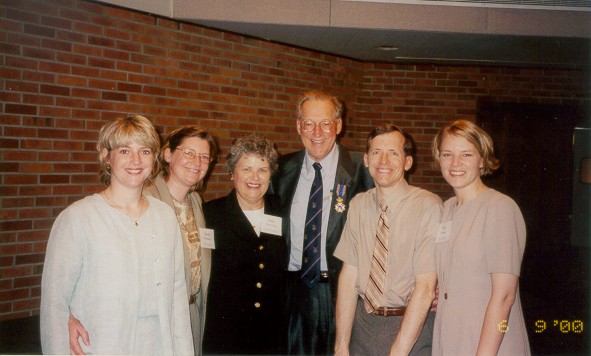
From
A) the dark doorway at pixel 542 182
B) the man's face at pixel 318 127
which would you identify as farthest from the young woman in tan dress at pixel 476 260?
the dark doorway at pixel 542 182

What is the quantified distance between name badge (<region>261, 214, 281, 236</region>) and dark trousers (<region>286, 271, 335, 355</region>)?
0.36 m

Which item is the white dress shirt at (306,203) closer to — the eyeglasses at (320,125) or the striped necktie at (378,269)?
the eyeglasses at (320,125)

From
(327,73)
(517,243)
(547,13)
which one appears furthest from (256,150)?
(547,13)

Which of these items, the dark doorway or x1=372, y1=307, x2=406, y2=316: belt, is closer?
x1=372, y1=307, x2=406, y2=316: belt

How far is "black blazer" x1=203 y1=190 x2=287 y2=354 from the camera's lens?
2764 mm

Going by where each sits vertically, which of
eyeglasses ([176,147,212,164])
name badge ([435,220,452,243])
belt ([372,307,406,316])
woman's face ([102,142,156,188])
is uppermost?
eyeglasses ([176,147,212,164])

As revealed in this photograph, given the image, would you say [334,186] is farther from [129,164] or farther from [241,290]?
[129,164]

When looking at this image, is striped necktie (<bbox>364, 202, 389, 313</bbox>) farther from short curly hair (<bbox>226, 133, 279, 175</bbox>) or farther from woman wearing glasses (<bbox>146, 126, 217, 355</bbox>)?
woman wearing glasses (<bbox>146, 126, 217, 355</bbox>)

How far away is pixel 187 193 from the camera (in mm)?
2857

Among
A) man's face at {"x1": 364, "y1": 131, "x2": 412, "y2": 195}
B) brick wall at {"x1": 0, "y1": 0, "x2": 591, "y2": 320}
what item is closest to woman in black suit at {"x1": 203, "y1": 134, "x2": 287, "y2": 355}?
man's face at {"x1": 364, "y1": 131, "x2": 412, "y2": 195}

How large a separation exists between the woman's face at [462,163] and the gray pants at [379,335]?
69cm

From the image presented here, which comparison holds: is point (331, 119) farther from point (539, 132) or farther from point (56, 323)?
point (539, 132)

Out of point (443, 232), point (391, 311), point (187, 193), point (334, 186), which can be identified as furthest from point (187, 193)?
point (443, 232)

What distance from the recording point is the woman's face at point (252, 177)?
2807 millimetres
